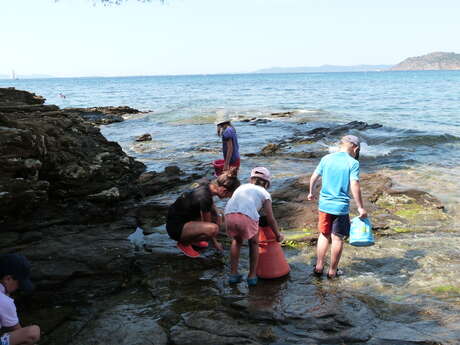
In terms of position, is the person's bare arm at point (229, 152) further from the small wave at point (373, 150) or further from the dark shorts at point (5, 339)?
the small wave at point (373, 150)

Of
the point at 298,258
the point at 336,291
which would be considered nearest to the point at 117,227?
the point at 298,258

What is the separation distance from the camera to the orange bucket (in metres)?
5.64

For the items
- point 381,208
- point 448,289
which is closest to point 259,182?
point 448,289

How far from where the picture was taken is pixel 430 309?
15.9 ft

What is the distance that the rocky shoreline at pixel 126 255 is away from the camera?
4.45 m

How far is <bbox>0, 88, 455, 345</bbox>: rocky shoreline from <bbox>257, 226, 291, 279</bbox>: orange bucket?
0.65 feet

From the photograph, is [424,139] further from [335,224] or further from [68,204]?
[68,204]

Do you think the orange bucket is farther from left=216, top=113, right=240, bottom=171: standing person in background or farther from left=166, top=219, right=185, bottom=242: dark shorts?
left=216, top=113, right=240, bottom=171: standing person in background

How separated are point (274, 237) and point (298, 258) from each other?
2.96ft

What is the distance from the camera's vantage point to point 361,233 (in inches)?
214

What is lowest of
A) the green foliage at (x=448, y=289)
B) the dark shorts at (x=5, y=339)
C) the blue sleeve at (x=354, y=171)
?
the green foliage at (x=448, y=289)

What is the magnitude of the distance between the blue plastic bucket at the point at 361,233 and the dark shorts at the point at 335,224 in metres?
0.09

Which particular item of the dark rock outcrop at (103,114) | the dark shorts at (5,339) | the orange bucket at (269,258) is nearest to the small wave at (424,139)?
the orange bucket at (269,258)

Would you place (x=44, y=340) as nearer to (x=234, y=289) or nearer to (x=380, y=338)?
(x=234, y=289)
